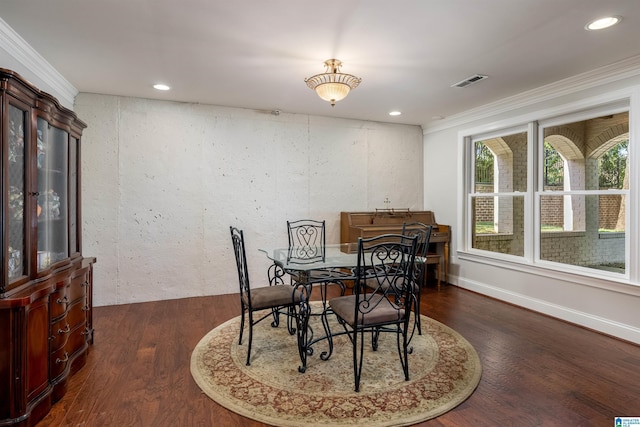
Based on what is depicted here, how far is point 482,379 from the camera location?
234 cm

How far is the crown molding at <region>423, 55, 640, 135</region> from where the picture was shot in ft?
9.88

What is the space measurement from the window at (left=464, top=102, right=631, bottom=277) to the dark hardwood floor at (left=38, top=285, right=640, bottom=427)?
33.3 inches

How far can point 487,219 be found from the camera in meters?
4.77

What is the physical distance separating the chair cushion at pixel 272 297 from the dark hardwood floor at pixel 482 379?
0.67 metres

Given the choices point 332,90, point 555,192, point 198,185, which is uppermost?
point 332,90

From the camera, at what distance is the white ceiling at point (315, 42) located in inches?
85.2

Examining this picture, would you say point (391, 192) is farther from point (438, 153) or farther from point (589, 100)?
point (589, 100)

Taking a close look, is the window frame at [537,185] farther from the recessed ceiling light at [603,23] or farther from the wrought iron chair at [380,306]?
the wrought iron chair at [380,306]

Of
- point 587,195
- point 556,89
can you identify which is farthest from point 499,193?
point 556,89

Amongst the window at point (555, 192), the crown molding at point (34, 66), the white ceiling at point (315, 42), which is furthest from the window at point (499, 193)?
the crown molding at point (34, 66)

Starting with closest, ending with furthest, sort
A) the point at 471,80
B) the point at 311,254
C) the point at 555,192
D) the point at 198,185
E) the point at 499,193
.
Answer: the point at 311,254, the point at 471,80, the point at 555,192, the point at 198,185, the point at 499,193

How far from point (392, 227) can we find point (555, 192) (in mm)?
1972

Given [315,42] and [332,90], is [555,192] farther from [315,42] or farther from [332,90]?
[315,42]

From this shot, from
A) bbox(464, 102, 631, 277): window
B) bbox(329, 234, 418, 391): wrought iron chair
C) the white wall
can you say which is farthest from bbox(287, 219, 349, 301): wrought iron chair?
bbox(464, 102, 631, 277): window
